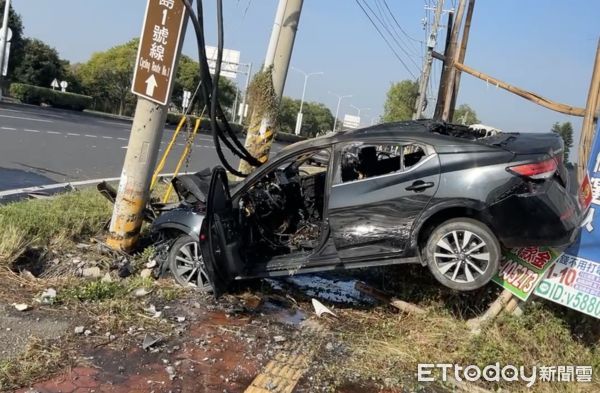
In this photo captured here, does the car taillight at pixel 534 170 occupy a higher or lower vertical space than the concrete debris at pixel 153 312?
higher

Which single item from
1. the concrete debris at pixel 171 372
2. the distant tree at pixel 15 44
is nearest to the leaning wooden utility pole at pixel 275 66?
the concrete debris at pixel 171 372

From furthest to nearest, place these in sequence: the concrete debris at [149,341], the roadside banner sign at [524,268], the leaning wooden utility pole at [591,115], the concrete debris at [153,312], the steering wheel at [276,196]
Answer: the steering wheel at [276,196], the leaning wooden utility pole at [591,115], the concrete debris at [153,312], the roadside banner sign at [524,268], the concrete debris at [149,341]

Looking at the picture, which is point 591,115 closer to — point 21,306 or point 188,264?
point 188,264

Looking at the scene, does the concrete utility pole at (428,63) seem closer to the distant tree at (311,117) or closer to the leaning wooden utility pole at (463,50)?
the leaning wooden utility pole at (463,50)

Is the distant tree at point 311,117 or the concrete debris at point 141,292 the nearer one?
Result: the concrete debris at point 141,292

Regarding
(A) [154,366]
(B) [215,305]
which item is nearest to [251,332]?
(B) [215,305]

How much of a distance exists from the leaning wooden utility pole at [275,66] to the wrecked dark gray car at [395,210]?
9.90ft

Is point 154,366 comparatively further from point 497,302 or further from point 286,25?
point 286,25

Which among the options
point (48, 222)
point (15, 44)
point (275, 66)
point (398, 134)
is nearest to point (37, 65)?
point (15, 44)

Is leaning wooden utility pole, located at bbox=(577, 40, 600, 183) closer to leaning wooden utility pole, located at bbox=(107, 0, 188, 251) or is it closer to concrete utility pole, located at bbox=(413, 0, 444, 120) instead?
leaning wooden utility pole, located at bbox=(107, 0, 188, 251)

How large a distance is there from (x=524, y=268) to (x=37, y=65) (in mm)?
46465

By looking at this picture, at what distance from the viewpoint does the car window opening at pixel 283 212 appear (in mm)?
5758

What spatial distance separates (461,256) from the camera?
4590 mm

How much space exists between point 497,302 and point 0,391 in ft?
12.9
